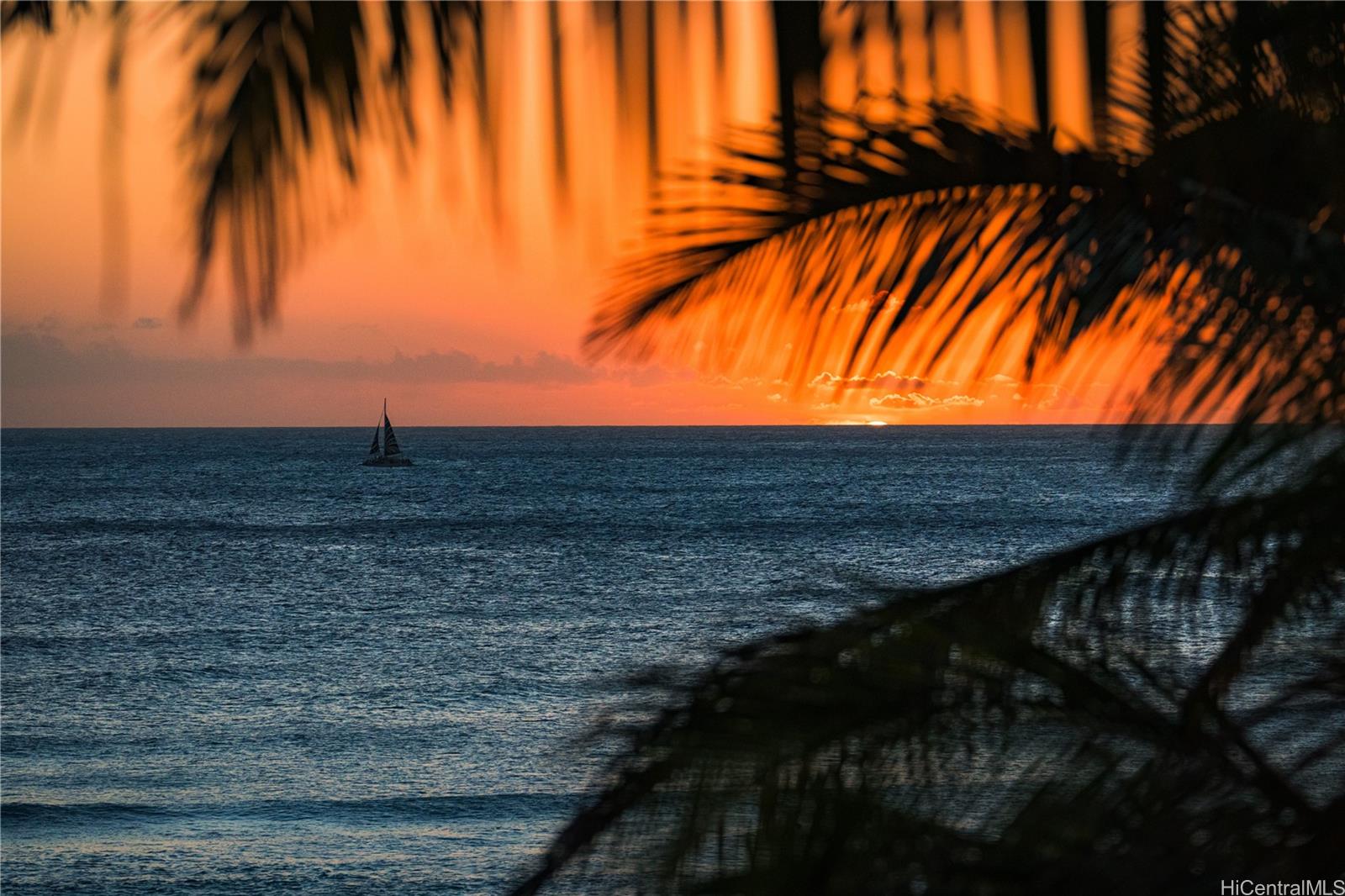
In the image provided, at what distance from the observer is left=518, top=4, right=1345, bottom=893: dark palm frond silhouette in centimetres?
199

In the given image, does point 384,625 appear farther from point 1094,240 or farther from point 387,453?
point 387,453

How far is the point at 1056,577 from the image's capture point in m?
2.90

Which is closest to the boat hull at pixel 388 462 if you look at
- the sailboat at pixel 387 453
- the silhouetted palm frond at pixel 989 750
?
the sailboat at pixel 387 453

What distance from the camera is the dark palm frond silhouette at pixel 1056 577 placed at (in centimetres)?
199

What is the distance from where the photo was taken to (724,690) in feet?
8.66

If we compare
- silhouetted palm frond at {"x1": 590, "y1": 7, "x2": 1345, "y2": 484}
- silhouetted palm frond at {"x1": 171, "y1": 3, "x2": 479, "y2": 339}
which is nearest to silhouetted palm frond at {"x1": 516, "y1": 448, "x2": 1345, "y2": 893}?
silhouetted palm frond at {"x1": 590, "y1": 7, "x2": 1345, "y2": 484}

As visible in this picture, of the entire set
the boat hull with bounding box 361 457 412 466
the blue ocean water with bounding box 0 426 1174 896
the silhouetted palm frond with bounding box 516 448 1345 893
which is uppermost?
the silhouetted palm frond with bounding box 516 448 1345 893

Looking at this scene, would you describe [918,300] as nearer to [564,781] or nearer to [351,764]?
[564,781]

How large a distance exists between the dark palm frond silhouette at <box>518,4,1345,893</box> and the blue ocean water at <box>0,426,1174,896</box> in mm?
288

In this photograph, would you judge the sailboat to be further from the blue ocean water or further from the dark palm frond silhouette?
the dark palm frond silhouette

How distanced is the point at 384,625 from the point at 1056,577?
32.9 metres

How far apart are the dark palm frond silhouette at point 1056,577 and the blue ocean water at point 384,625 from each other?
0.29 meters

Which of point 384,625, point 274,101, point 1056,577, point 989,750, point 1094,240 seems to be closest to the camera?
point 274,101

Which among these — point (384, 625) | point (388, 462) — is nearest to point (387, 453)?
point (388, 462)
